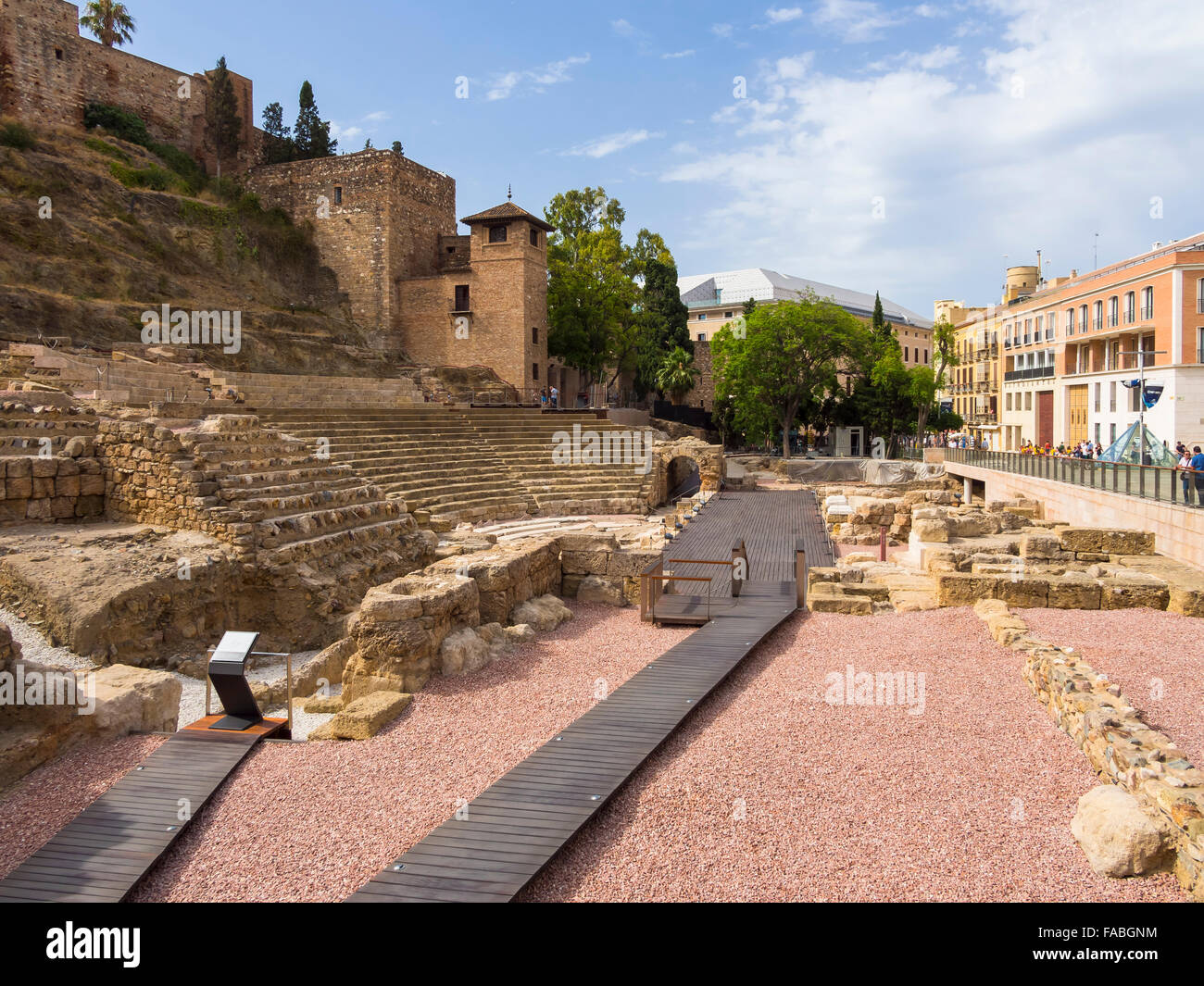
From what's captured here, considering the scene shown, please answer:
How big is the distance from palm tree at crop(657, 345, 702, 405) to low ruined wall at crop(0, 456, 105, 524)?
1319 inches

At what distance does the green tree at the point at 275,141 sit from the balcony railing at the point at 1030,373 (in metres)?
38.6

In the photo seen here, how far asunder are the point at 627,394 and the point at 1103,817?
4290cm

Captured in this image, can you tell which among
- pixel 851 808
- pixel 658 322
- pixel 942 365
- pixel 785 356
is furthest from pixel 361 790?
pixel 942 365

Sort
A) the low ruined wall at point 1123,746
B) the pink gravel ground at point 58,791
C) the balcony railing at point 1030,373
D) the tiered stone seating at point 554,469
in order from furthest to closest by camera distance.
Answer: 1. the balcony railing at point 1030,373
2. the tiered stone seating at point 554,469
3. the pink gravel ground at point 58,791
4. the low ruined wall at point 1123,746

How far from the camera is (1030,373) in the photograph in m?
39.9

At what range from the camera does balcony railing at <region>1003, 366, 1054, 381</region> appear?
38406mm

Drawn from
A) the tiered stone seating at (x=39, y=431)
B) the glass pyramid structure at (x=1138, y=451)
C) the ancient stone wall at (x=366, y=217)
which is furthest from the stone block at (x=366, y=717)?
the ancient stone wall at (x=366, y=217)

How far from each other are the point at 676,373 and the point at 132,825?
4102 centimetres

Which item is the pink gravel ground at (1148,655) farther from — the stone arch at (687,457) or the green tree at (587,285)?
the green tree at (587,285)

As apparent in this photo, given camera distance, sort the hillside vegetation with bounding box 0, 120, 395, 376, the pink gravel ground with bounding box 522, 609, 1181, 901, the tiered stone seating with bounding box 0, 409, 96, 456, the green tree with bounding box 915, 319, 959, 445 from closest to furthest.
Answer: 1. the pink gravel ground with bounding box 522, 609, 1181, 901
2. the tiered stone seating with bounding box 0, 409, 96, 456
3. the hillside vegetation with bounding box 0, 120, 395, 376
4. the green tree with bounding box 915, 319, 959, 445

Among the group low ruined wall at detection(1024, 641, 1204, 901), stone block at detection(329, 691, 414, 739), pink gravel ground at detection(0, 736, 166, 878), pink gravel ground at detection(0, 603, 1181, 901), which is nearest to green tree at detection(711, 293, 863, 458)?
pink gravel ground at detection(0, 603, 1181, 901)

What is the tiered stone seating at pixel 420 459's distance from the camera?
20391 mm

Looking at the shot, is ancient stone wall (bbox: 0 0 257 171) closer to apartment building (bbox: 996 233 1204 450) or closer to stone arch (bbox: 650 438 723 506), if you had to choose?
stone arch (bbox: 650 438 723 506)
